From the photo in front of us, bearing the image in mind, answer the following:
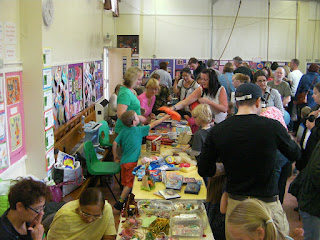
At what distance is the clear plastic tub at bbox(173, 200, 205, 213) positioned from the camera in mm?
3045

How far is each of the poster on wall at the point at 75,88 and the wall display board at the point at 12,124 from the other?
197 cm

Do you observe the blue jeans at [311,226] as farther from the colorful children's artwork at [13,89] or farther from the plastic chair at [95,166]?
the colorful children's artwork at [13,89]

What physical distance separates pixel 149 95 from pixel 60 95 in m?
1.48

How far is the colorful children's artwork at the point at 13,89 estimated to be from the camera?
3.68 meters

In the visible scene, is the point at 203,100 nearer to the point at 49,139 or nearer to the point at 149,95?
the point at 149,95

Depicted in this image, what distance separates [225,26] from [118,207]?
30.7 feet

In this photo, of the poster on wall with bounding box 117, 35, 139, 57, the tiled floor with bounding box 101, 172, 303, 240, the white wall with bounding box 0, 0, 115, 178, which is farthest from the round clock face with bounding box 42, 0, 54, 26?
the poster on wall with bounding box 117, 35, 139, 57

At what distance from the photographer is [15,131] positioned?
12.8 ft

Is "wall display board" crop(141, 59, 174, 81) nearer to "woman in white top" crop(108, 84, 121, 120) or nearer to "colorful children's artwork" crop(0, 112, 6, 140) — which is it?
"woman in white top" crop(108, 84, 121, 120)

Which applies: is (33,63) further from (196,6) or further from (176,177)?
(196,6)

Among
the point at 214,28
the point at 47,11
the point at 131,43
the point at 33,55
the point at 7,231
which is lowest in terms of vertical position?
the point at 7,231

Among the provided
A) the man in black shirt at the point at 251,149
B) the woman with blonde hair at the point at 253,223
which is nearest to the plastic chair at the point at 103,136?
the man in black shirt at the point at 251,149

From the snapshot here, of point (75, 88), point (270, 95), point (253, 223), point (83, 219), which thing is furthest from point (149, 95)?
point (253, 223)

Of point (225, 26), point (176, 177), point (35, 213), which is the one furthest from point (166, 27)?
point (35, 213)
